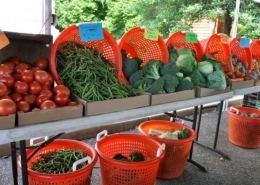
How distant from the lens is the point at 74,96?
182 cm

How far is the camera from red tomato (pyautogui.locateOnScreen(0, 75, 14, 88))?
1.59 meters

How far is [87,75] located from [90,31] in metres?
0.35

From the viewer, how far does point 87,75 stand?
1.92 m

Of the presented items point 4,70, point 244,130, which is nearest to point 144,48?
point 4,70

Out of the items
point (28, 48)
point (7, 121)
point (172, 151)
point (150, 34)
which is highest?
point (150, 34)

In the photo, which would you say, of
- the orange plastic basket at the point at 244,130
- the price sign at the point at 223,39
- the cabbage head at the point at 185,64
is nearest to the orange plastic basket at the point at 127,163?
the cabbage head at the point at 185,64

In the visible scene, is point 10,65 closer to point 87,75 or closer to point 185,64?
point 87,75

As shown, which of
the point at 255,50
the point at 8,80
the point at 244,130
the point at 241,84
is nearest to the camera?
the point at 8,80

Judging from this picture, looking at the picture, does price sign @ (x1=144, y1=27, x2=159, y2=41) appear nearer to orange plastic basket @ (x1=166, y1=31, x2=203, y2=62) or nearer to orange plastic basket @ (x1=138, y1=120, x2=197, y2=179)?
orange plastic basket @ (x1=166, y1=31, x2=203, y2=62)

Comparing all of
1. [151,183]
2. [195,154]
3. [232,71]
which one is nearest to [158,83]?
[151,183]

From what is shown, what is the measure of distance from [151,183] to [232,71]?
1592mm

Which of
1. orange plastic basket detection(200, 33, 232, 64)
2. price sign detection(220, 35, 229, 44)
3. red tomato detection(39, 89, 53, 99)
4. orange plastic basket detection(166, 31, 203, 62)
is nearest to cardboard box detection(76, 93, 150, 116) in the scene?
red tomato detection(39, 89, 53, 99)

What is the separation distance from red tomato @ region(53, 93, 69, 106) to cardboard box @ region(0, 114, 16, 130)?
326 millimetres

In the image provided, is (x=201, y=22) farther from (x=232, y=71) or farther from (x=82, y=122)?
(x=82, y=122)
